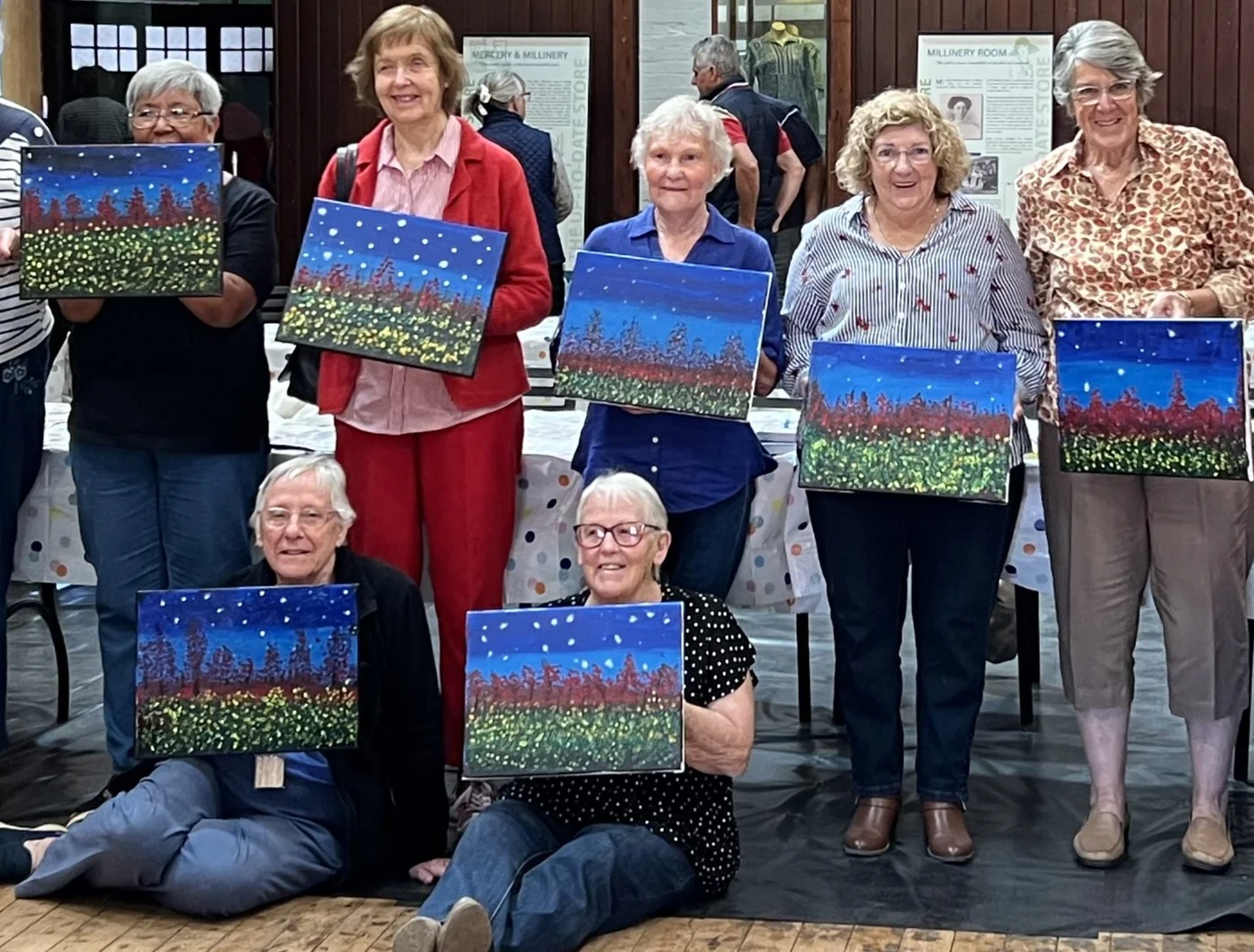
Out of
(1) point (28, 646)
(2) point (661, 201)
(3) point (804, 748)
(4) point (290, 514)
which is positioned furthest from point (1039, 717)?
(1) point (28, 646)

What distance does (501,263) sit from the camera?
363cm

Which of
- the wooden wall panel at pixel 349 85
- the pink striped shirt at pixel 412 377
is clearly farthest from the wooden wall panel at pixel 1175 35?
the pink striped shirt at pixel 412 377

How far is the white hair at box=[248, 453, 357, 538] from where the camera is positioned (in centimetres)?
345

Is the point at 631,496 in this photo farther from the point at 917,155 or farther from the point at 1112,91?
the point at 1112,91

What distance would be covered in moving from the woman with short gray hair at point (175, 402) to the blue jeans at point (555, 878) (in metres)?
0.94

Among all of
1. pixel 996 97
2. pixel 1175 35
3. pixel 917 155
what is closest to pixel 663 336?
pixel 917 155

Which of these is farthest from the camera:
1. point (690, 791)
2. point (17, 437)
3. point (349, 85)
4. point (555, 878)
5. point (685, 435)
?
point (349, 85)

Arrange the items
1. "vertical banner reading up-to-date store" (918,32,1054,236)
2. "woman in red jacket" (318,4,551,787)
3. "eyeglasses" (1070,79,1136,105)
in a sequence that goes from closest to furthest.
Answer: "eyeglasses" (1070,79,1136,105) < "woman in red jacket" (318,4,551,787) < "vertical banner reading up-to-date store" (918,32,1054,236)

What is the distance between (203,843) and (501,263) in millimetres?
1185

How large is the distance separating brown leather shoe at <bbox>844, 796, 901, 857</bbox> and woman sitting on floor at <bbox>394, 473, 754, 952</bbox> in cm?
35

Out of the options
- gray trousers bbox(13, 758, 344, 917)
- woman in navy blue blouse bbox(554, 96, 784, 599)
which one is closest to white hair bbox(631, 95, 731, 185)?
woman in navy blue blouse bbox(554, 96, 784, 599)

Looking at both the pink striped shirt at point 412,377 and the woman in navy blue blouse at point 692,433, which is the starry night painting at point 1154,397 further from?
the pink striped shirt at point 412,377

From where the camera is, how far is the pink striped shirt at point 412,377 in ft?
12.1

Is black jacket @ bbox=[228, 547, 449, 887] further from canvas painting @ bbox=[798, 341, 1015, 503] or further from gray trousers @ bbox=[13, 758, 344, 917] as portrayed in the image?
canvas painting @ bbox=[798, 341, 1015, 503]
